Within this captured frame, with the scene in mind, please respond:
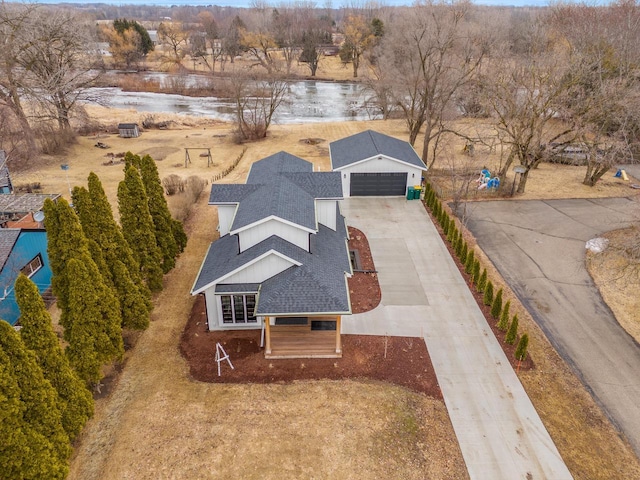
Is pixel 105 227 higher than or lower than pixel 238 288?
higher

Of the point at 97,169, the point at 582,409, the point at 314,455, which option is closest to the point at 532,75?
the point at 582,409

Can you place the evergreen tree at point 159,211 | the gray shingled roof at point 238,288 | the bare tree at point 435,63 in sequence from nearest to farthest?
1. the gray shingled roof at point 238,288
2. the evergreen tree at point 159,211
3. the bare tree at point 435,63

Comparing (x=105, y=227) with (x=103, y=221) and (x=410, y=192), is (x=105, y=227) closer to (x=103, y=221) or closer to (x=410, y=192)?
(x=103, y=221)

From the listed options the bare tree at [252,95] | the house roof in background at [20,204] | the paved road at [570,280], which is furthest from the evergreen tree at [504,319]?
the bare tree at [252,95]

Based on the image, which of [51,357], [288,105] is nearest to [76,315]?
[51,357]

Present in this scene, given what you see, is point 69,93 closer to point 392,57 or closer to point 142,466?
point 392,57

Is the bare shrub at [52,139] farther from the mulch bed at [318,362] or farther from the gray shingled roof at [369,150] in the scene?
the mulch bed at [318,362]
